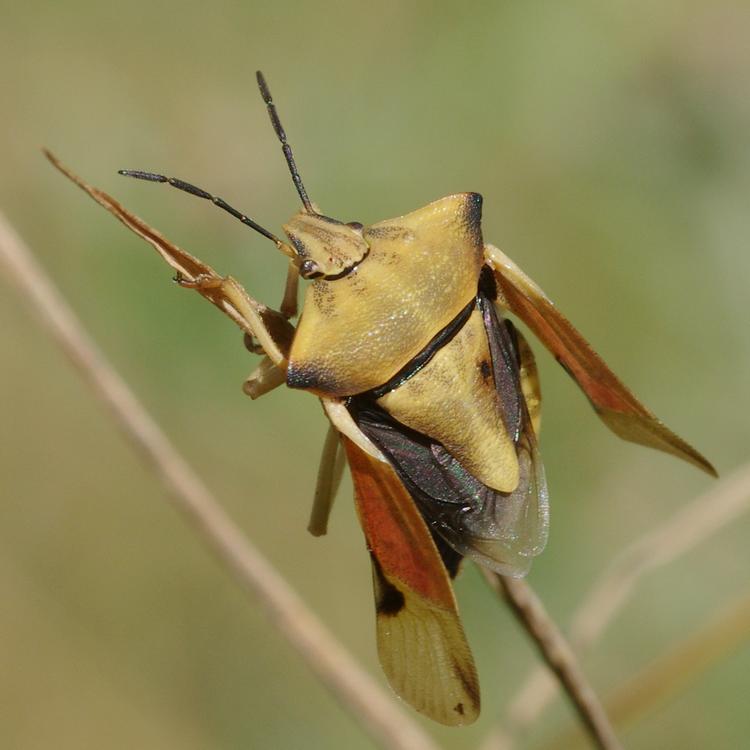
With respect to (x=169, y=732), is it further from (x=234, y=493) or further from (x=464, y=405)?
(x=464, y=405)

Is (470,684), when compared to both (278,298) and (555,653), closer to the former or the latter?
(555,653)

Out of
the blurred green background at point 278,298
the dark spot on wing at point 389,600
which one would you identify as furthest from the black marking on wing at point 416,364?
the blurred green background at point 278,298

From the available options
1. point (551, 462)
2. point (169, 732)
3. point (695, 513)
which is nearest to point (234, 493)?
point (169, 732)

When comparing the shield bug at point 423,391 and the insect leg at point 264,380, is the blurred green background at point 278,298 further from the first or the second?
the insect leg at point 264,380

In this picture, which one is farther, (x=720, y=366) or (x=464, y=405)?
(x=720, y=366)

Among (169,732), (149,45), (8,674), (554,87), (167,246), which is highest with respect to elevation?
(149,45)

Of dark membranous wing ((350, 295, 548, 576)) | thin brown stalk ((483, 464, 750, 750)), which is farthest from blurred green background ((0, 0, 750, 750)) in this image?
dark membranous wing ((350, 295, 548, 576))

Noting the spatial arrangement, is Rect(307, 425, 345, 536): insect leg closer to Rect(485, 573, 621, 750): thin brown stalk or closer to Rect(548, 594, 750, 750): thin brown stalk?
Rect(485, 573, 621, 750): thin brown stalk
